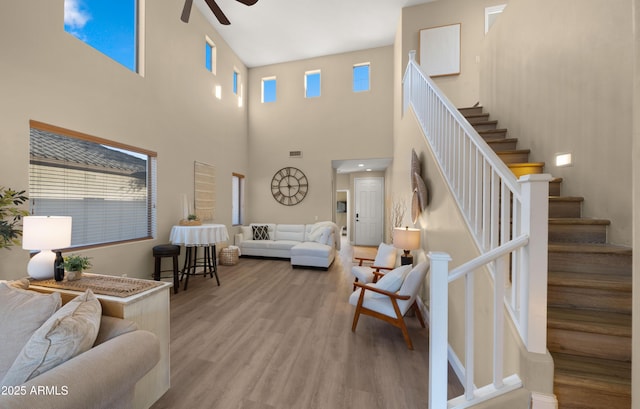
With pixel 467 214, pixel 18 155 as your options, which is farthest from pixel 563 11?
pixel 18 155

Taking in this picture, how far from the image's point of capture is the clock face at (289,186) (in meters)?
6.73

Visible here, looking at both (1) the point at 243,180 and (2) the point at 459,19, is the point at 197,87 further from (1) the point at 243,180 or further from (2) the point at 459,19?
(2) the point at 459,19

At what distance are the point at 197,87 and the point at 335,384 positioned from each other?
218 inches

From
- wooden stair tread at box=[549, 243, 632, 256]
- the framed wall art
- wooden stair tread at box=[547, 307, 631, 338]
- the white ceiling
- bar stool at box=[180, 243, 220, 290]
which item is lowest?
bar stool at box=[180, 243, 220, 290]

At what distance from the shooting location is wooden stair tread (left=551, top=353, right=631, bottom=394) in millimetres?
1177

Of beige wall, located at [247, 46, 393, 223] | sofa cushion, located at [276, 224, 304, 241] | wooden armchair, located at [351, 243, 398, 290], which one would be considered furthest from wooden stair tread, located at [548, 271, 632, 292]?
sofa cushion, located at [276, 224, 304, 241]

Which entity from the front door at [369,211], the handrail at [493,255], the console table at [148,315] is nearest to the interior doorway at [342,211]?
Result: the front door at [369,211]

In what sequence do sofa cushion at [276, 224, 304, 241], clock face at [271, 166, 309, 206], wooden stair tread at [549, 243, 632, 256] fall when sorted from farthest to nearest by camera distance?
1. clock face at [271, 166, 309, 206]
2. sofa cushion at [276, 224, 304, 241]
3. wooden stair tread at [549, 243, 632, 256]

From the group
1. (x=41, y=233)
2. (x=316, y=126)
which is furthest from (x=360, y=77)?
(x=41, y=233)

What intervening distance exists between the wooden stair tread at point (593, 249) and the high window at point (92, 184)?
4832 millimetres

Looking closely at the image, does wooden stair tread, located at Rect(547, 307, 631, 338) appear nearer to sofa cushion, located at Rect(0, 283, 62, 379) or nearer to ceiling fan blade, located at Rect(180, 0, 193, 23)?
sofa cushion, located at Rect(0, 283, 62, 379)

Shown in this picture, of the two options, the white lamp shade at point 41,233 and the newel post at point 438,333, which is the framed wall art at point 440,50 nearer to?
the newel post at point 438,333

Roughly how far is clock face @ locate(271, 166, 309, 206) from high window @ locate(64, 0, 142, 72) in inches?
151

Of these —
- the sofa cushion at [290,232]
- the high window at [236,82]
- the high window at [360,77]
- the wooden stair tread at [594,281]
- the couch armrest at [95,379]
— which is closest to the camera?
the couch armrest at [95,379]
